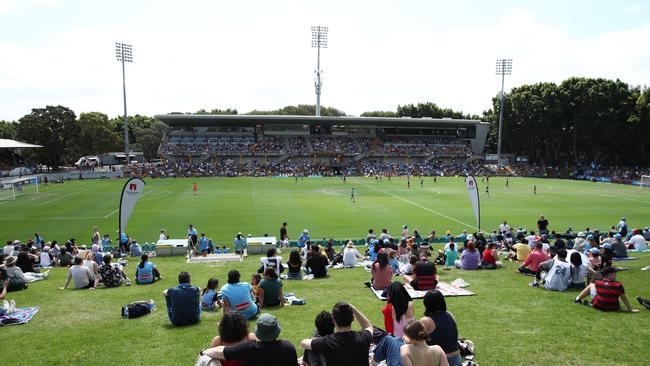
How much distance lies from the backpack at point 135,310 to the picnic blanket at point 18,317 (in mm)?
1937

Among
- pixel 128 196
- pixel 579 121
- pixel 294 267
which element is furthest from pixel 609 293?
pixel 579 121

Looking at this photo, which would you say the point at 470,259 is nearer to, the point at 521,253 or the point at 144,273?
the point at 521,253

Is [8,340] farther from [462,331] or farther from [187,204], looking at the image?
[187,204]

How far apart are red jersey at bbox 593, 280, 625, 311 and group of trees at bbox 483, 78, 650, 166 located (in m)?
72.8

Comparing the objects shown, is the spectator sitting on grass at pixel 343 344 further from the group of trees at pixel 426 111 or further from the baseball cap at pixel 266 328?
the group of trees at pixel 426 111

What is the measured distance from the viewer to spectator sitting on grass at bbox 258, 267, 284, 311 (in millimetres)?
9229

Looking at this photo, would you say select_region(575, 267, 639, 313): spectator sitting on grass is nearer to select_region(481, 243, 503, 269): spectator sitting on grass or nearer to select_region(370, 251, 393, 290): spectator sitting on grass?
select_region(370, 251, 393, 290): spectator sitting on grass

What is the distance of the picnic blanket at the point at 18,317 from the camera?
8.76 meters

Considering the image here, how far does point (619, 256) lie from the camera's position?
1528cm

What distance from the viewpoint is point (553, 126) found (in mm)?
78625

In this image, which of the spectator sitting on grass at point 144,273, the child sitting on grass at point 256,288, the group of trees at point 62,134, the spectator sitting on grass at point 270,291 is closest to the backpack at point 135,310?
the child sitting on grass at point 256,288

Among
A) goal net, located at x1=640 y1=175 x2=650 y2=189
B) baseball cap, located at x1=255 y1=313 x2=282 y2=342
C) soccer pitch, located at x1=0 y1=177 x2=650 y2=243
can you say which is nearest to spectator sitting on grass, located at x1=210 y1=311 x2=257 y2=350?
baseball cap, located at x1=255 y1=313 x2=282 y2=342

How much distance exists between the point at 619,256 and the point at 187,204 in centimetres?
3350

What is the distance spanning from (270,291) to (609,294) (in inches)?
273
